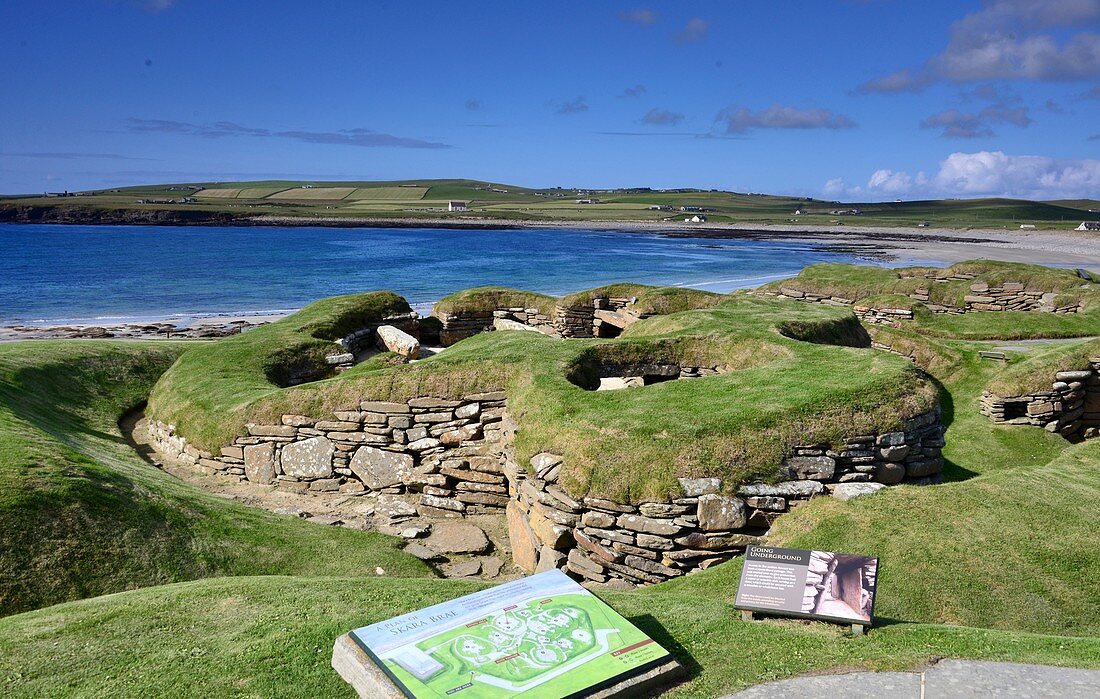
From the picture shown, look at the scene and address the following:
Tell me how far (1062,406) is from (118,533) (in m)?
17.5

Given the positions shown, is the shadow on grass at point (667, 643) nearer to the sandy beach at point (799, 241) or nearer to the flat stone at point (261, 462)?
the flat stone at point (261, 462)

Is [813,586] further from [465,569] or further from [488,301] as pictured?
[488,301]

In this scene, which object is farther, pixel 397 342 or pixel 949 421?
pixel 397 342

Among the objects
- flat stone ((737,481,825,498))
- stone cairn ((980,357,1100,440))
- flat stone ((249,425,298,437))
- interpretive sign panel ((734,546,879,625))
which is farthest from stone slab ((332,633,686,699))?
stone cairn ((980,357,1100,440))

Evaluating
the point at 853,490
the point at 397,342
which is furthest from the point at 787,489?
the point at 397,342

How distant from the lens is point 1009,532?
7988 mm

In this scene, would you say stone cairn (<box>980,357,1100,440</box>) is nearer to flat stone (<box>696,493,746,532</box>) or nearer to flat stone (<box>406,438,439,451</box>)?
flat stone (<box>696,493,746,532</box>)

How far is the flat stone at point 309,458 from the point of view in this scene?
1294cm

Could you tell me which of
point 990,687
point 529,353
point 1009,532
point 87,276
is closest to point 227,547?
point 529,353

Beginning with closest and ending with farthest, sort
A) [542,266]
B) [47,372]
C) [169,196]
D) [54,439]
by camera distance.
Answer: [54,439]
[47,372]
[542,266]
[169,196]

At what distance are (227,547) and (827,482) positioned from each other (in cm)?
793

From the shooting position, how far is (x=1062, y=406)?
1487 centimetres

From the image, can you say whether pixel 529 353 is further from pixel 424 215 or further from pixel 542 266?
pixel 424 215

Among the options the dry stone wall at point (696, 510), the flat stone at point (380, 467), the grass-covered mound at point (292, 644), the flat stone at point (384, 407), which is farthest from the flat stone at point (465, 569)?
the grass-covered mound at point (292, 644)
